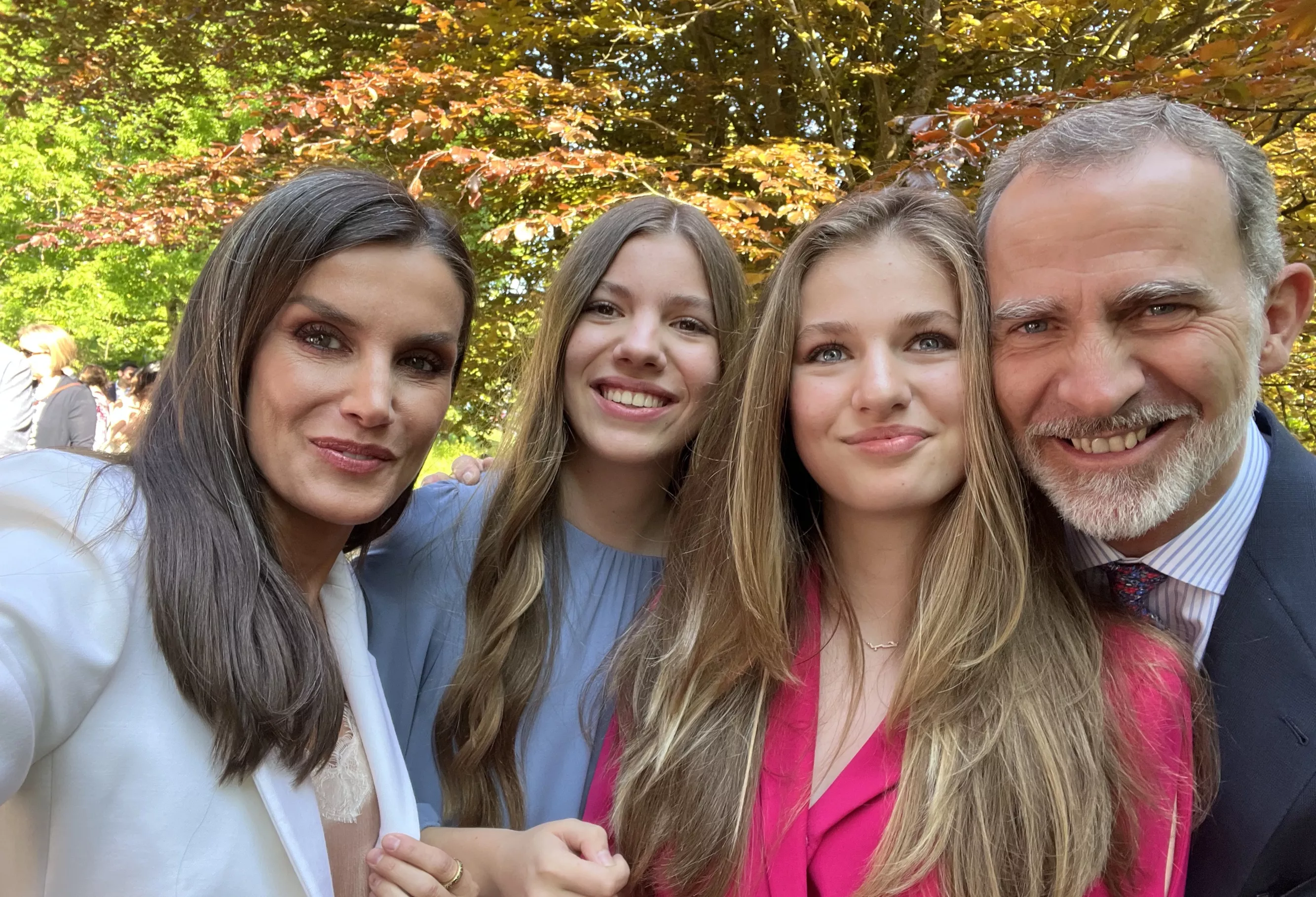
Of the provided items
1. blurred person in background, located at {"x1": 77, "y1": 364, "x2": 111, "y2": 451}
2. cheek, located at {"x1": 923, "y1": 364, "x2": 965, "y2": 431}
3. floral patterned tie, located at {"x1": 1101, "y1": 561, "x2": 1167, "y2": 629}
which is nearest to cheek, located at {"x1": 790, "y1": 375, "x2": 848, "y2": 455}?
cheek, located at {"x1": 923, "y1": 364, "x2": 965, "y2": 431}

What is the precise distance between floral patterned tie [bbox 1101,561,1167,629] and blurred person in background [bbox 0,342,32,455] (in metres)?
6.32

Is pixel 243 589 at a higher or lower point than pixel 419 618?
higher

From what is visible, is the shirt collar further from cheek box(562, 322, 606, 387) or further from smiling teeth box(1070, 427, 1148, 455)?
cheek box(562, 322, 606, 387)

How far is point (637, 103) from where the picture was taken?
6.36 meters

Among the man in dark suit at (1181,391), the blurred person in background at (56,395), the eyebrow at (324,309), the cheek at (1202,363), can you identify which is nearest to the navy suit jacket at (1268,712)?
the man in dark suit at (1181,391)

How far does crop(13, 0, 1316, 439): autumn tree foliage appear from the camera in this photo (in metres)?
4.34

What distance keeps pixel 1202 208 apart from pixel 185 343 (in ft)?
6.49

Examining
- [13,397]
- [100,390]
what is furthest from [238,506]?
[100,390]

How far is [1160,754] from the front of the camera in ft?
5.85

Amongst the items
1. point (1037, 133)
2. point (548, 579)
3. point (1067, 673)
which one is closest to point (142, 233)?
point (548, 579)

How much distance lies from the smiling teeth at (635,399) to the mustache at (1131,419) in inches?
41.6

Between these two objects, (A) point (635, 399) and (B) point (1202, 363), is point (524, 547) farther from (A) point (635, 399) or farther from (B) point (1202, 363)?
(B) point (1202, 363)

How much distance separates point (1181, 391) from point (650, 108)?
16.7 feet

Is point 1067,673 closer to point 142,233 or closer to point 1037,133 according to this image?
point 1037,133
